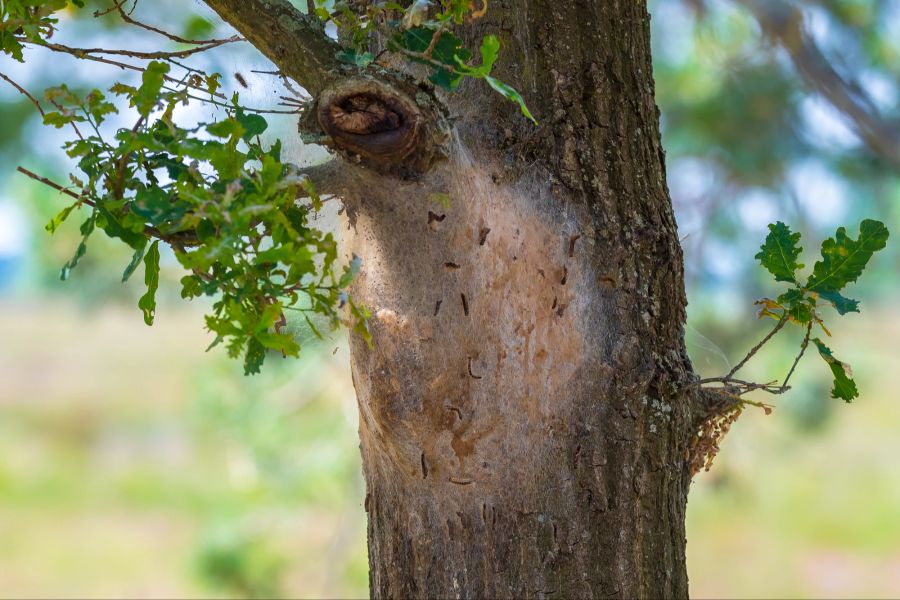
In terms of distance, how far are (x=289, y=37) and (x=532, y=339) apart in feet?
1.06

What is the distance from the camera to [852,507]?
545cm

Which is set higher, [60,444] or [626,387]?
[60,444]

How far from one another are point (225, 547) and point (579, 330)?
2.69 metres

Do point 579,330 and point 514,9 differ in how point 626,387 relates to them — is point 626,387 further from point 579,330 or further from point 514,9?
point 514,9

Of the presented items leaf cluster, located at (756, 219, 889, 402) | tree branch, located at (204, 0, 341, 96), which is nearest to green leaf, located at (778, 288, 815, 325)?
leaf cluster, located at (756, 219, 889, 402)

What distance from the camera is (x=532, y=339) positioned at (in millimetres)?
789

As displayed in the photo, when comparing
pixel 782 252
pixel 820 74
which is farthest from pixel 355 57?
pixel 820 74

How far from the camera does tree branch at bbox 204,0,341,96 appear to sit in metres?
0.73

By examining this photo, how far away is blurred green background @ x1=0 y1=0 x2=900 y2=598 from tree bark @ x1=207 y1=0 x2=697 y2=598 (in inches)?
9.0

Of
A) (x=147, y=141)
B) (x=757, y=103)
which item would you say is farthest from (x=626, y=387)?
(x=757, y=103)

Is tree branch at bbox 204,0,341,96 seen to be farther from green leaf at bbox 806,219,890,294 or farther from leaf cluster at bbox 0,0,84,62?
green leaf at bbox 806,219,890,294

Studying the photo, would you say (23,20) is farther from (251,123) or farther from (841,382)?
(841,382)

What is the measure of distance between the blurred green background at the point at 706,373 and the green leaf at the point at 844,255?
281 millimetres

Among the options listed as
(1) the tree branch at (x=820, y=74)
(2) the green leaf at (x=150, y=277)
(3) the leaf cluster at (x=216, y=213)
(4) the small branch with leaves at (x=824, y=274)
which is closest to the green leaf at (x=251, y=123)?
(3) the leaf cluster at (x=216, y=213)
